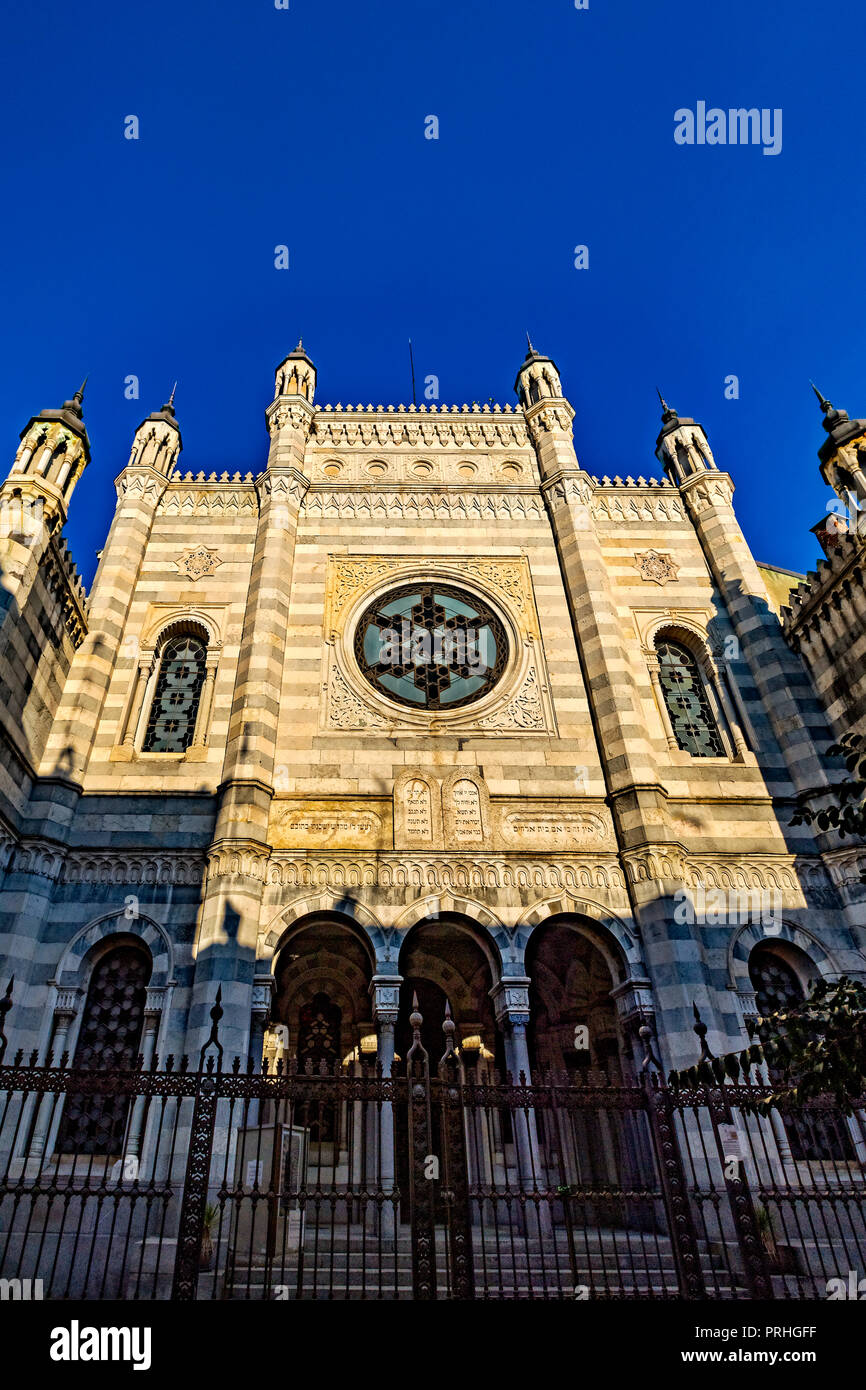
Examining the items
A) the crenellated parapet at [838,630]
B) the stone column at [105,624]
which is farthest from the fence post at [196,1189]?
the crenellated parapet at [838,630]

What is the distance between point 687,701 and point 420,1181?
11.6 m

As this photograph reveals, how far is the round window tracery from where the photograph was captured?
15.8 meters

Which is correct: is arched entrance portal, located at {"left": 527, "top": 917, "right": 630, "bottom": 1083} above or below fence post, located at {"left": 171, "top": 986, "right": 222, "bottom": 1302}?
above

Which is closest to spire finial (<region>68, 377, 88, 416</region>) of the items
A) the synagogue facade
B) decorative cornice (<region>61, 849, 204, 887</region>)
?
the synagogue facade

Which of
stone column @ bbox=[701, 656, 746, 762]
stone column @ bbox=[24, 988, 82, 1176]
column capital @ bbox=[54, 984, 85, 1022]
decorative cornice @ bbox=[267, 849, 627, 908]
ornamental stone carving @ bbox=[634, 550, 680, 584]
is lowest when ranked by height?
stone column @ bbox=[24, 988, 82, 1176]

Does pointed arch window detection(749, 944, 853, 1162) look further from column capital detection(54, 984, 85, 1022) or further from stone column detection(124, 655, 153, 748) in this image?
stone column detection(124, 655, 153, 748)

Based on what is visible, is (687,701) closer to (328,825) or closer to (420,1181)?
(328,825)

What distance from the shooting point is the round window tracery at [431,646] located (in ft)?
51.8

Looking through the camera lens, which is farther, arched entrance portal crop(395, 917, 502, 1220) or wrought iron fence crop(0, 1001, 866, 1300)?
arched entrance portal crop(395, 917, 502, 1220)

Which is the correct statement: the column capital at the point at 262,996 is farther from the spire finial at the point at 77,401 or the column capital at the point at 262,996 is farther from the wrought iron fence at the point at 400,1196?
the spire finial at the point at 77,401

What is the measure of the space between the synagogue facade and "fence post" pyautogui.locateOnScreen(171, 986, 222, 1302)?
11.5 ft

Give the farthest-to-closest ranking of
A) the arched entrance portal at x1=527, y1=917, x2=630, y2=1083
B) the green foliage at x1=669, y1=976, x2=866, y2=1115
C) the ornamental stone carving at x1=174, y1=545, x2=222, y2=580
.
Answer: the ornamental stone carving at x1=174, y1=545, x2=222, y2=580, the arched entrance portal at x1=527, y1=917, x2=630, y2=1083, the green foliage at x1=669, y1=976, x2=866, y2=1115

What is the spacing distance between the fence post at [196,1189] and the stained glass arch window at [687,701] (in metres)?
11.2
